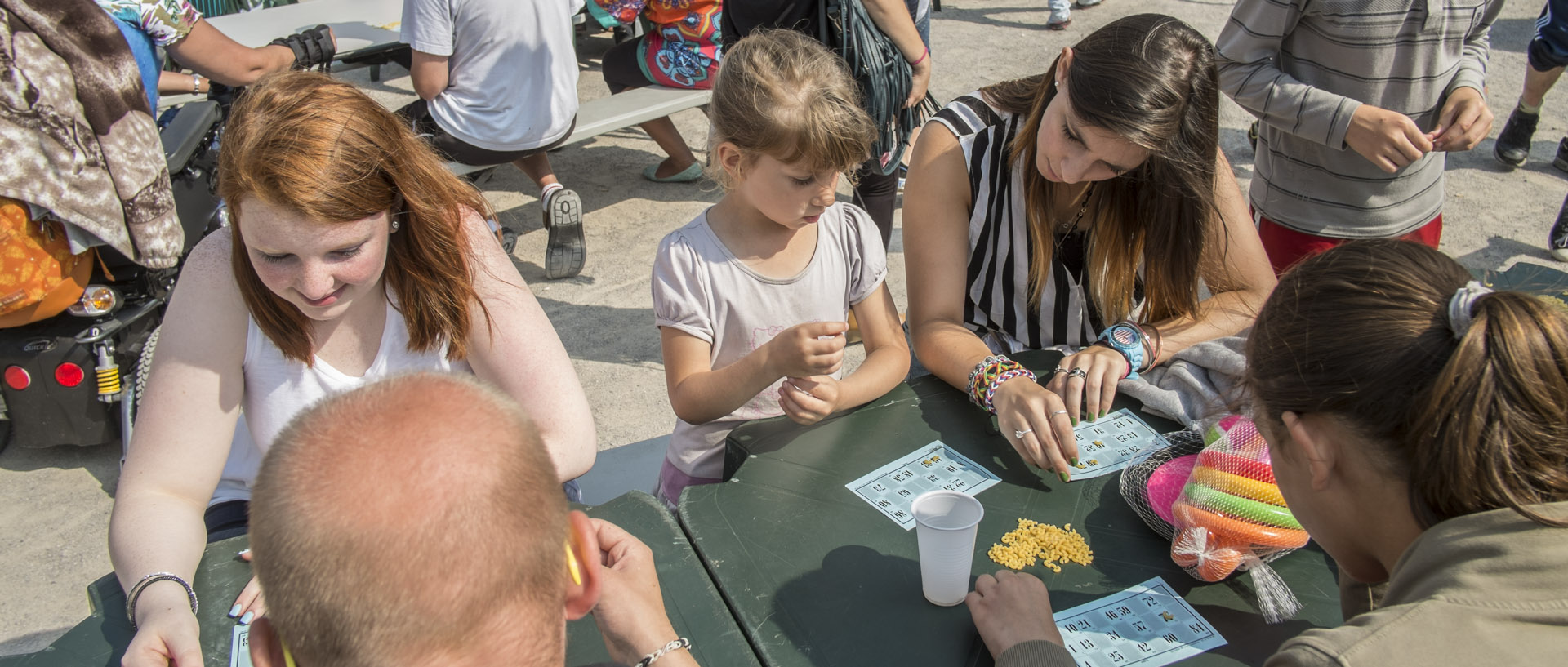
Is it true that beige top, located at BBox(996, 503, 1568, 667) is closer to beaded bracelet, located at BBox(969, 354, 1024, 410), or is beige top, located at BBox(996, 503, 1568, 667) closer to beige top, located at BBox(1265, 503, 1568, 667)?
beige top, located at BBox(1265, 503, 1568, 667)

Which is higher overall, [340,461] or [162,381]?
[340,461]

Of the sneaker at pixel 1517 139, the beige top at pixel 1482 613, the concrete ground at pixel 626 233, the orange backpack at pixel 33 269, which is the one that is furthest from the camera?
the sneaker at pixel 1517 139

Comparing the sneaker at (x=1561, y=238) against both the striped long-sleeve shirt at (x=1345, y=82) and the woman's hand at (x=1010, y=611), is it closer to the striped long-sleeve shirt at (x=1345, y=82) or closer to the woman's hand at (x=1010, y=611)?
the striped long-sleeve shirt at (x=1345, y=82)

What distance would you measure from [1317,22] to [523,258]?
3358mm

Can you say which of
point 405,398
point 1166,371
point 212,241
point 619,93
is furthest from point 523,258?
point 405,398

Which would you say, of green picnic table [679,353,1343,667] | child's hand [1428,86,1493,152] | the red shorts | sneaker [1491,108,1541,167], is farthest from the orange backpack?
sneaker [1491,108,1541,167]

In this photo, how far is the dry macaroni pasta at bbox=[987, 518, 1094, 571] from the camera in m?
1.55

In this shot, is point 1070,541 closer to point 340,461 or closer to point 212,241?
point 340,461

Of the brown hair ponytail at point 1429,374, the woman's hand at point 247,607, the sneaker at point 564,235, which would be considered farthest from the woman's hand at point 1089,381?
the sneaker at point 564,235

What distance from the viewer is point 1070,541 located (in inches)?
62.2

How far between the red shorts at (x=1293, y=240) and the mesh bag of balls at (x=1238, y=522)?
4.43ft

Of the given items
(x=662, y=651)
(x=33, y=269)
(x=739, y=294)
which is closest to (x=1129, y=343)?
(x=739, y=294)

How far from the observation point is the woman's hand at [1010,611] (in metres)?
1.33

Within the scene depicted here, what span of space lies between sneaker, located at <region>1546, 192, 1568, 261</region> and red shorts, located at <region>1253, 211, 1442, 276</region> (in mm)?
2219
